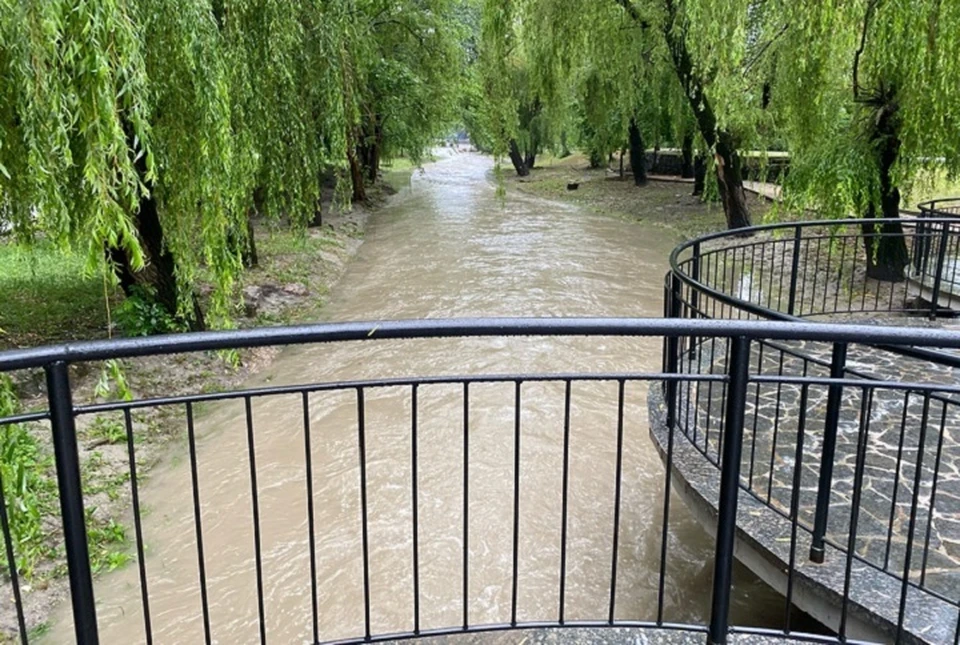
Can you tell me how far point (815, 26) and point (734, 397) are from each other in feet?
20.0

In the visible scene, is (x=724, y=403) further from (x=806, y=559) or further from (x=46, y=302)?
(x=46, y=302)

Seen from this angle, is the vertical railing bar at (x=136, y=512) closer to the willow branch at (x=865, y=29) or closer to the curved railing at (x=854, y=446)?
the curved railing at (x=854, y=446)

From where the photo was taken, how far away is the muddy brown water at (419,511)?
4.10 meters

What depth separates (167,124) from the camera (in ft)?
16.4

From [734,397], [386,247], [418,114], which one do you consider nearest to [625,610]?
[734,397]

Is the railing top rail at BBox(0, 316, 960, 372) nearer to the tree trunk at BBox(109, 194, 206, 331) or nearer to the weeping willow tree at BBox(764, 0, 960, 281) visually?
the weeping willow tree at BBox(764, 0, 960, 281)

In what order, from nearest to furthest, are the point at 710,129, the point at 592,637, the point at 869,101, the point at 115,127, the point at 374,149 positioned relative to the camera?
the point at 592,637
the point at 115,127
the point at 869,101
the point at 710,129
the point at 374,149

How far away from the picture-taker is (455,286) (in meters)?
11.7

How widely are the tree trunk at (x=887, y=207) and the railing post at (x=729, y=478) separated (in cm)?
819

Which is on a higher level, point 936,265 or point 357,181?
point 357,181

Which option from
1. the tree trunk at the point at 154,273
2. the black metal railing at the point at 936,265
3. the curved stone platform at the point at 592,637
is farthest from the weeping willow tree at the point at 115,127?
the black metal railing at the point at 936,265

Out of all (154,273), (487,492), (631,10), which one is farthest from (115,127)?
(631,10)

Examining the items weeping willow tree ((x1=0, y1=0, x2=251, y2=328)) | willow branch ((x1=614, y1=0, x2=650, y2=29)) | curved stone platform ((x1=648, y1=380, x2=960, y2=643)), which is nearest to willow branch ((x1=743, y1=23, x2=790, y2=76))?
willow branch ((x1=614, y1=0, x2=650, y2=29))

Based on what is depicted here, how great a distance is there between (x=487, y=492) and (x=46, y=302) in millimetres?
5977
